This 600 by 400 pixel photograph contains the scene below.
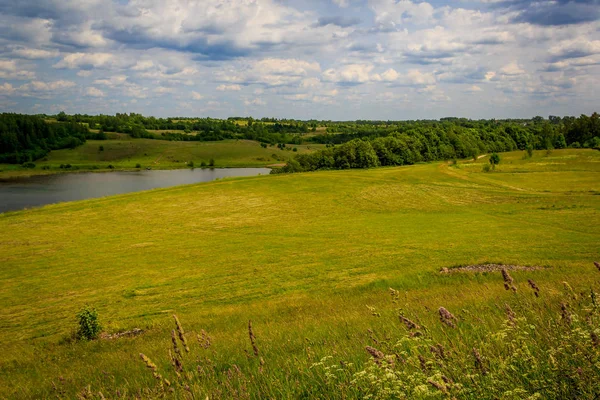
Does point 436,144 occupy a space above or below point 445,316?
above

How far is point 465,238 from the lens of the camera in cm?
3123

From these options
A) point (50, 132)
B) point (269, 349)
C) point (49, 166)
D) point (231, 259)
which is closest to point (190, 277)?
point (231, 259)

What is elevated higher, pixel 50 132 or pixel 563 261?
pixel 50 132

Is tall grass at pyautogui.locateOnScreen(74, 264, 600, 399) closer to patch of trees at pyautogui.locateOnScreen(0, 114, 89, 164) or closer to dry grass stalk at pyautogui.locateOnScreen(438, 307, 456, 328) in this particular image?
dry grass stalk at pyautogui.locateOnScreen(438, 307, 456, 328)

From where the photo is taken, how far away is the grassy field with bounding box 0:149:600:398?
8180mm

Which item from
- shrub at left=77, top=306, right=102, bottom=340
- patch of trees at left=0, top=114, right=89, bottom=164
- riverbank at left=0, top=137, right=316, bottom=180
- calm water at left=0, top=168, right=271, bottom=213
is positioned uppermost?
patch of trees at left=0, top=114, right=89, bottom=164

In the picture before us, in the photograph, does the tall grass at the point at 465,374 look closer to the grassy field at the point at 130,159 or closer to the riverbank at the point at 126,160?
the riverbank at the point at 126,160

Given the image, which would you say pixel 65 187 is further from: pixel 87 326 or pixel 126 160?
pixel 87 326

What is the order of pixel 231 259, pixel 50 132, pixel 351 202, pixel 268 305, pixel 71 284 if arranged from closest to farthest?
pixel 268 305
pixel 71 284
pixel 231 259
pixel 351 202
pixel 50 132

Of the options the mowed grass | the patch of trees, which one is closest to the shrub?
the mowed grass

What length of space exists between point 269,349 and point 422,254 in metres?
22.4

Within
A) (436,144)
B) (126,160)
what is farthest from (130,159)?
(436,144)

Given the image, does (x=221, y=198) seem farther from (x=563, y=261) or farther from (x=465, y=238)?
(x=563, y=261)

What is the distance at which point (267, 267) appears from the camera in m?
27.7
